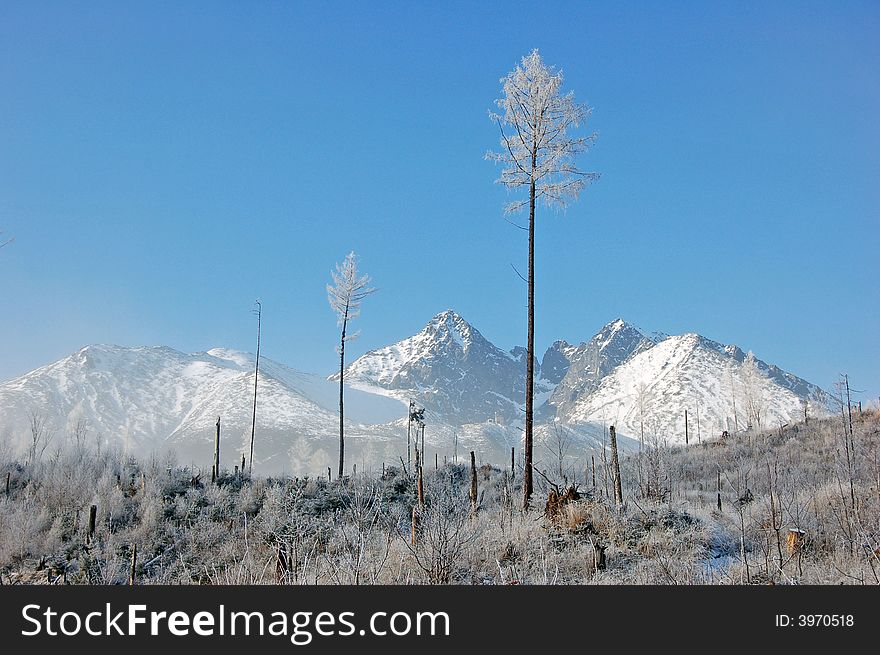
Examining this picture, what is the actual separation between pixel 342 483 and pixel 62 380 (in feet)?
547

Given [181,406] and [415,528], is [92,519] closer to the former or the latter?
[415,528]

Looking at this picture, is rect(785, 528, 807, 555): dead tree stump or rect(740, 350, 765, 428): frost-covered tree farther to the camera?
rect(740, 350, 765, 428): frost-covered tree

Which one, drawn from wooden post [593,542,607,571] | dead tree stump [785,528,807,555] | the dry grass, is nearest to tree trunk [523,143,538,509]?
the dry grass

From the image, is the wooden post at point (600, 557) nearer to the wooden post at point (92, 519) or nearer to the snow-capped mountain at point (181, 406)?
the wooden post at point (92, 519)

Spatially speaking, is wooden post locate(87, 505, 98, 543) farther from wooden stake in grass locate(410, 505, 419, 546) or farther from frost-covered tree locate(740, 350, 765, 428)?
frost-covered tree locate(740, 350, 765, 428)

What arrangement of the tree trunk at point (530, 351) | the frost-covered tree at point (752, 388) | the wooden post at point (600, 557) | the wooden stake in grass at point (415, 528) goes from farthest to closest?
the frost-covered tree at point (752, 388), the tree trunk at point (530, 351), the wooden post at point (600, 557), the wooden stake in grass at point (415, 528)

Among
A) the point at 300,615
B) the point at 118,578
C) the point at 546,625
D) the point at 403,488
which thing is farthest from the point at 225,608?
the point at 403,488

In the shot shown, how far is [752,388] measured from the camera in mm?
68688

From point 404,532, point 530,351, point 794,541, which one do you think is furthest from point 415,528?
point 530,351

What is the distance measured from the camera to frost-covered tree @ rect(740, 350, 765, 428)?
6531cm

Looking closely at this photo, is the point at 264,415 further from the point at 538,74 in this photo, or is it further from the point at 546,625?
the point at 546,625

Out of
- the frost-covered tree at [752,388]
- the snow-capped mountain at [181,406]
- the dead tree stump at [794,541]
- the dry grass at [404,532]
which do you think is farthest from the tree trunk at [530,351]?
the snow-capped mountain at [181,406]

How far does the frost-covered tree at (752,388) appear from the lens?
65.3 m

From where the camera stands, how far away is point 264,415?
15162 cm
